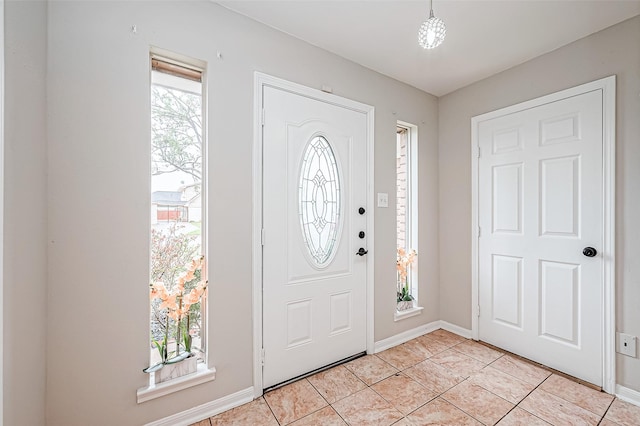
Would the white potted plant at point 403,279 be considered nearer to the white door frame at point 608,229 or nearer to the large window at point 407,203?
the large window at point 407,203

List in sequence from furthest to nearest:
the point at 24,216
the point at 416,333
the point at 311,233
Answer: the point at 416,333, the point at 311,233, the point at 24,216

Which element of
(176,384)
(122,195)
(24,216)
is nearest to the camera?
(24,216)

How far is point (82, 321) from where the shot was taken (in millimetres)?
1382

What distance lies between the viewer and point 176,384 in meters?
1.58

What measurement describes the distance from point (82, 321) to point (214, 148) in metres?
1.13

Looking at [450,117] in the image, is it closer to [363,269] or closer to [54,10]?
[363,269]

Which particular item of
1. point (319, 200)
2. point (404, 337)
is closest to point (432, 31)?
point (319, 200)

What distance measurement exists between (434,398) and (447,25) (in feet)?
8.38

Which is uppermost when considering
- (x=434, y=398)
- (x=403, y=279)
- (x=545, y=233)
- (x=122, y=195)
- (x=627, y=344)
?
(x=122, y=195)

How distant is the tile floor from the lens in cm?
168

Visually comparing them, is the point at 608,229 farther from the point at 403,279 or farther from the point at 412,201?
the point at 403,279

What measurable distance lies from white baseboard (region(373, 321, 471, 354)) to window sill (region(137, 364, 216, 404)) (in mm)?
1437

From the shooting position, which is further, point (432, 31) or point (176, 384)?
point (176, 384)

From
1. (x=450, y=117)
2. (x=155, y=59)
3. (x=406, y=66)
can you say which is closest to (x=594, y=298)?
(x=450, y=117)
